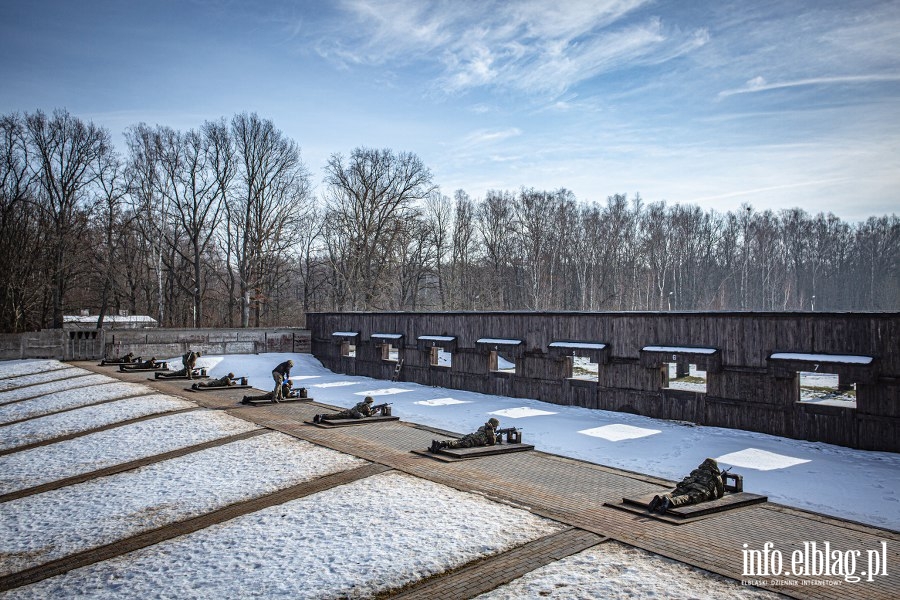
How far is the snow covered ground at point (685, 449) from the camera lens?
1075cm

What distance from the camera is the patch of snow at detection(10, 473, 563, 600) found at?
7004 millimetres

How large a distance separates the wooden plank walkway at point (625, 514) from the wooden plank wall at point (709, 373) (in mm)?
6064

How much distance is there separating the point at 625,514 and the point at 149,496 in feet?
25.7

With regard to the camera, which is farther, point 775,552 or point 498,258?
point 498,258

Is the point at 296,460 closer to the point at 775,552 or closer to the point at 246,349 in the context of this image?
the point at 775,552

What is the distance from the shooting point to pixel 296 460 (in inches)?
496

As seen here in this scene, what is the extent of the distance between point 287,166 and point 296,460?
36.8 m

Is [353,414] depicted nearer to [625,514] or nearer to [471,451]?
[471,451]

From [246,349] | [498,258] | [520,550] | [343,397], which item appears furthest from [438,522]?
[498,258]

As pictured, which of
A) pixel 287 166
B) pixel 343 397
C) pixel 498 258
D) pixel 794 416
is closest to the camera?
pixel 794 416

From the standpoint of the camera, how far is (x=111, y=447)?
47.2 feet

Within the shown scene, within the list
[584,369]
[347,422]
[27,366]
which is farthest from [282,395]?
[584,369]

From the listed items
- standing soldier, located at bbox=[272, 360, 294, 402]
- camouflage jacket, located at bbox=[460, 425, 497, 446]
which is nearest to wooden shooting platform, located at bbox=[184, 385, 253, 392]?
standing soldier, located at bbox=[272, 360, 294, 402]

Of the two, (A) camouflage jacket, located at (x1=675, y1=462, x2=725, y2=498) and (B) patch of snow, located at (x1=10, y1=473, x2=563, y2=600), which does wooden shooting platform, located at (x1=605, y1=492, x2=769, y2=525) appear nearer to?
(A) camouflage jacket, located at (x1=675, y1=462, x2=725, y2=498)
